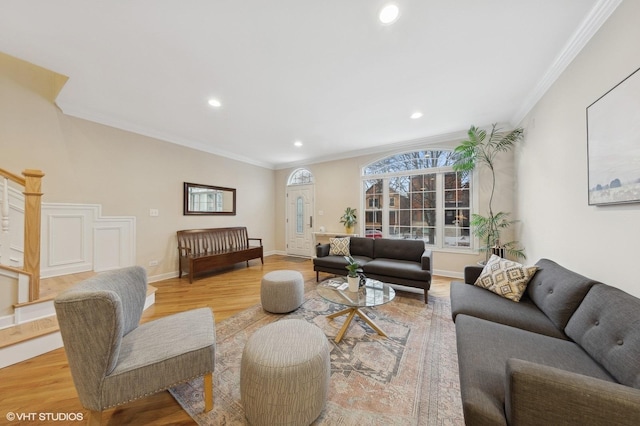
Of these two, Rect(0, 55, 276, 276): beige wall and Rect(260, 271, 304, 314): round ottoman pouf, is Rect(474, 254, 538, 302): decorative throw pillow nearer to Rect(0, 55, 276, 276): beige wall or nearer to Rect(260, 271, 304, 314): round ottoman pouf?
Rect(260, 271, 304, 314): round ottoman pouf

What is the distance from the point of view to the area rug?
132cm

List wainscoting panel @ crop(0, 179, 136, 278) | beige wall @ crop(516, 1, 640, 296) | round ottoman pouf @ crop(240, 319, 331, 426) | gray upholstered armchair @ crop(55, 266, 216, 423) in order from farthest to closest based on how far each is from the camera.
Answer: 1. wainscoting panel @ crop(0, 179, 136, 278)
2. beige wall @ crop(516, 1, 640, 296)
3. round ottoman pouf @ crop(240, 319, 331, 426)
4. gray upholstered armchair @ crop(55, 266, 216, 423)

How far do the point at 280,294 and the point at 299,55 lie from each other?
2.55m

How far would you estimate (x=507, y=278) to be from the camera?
6.63 ft

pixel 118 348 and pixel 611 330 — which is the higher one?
pixel 611 330

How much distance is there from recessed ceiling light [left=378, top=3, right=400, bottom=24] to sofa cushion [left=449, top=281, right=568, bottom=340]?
2.40 meters

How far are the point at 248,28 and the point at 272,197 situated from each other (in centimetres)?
492

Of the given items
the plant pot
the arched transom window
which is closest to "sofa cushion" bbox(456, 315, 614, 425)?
the plant pot

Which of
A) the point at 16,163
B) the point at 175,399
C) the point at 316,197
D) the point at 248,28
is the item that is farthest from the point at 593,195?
the point at 16,163

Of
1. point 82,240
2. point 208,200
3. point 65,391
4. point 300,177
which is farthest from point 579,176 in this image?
point 82,240

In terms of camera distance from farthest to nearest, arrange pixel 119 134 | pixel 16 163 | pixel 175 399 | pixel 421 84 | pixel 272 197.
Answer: pixel 272 197 → pixel 119 134 → pixel 16 163 → pixel 421 84 → pixel 175 399

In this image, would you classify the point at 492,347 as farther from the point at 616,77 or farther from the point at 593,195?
the point at 616,77

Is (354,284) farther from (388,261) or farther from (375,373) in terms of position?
(388,261)

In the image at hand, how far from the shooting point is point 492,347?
1.30m
